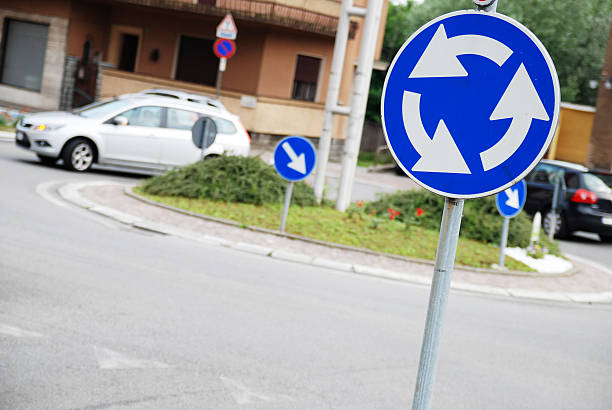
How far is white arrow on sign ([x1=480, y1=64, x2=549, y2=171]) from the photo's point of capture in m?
2.57

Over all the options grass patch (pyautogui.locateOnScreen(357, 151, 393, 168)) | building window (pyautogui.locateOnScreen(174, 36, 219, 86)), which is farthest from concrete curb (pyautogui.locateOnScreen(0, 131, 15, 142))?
grass patch (pyautogui.locateOnScreen(357, 151, 393, 168))

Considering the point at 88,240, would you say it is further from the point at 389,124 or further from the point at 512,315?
the point at 389,124

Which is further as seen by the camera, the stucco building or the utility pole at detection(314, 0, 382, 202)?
the stucco building

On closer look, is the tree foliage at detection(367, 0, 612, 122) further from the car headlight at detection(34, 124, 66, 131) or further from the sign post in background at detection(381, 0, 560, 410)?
the sign post in background at detection(381, 0, 560, 410)

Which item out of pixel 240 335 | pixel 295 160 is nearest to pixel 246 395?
pixel 240 335

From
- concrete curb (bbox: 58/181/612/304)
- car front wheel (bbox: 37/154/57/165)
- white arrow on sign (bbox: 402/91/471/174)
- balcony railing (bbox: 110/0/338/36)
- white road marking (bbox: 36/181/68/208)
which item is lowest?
concrete curb (bbox: 58/181/612/304)

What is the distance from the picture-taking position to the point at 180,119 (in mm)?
15820

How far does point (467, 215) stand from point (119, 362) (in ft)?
30.8

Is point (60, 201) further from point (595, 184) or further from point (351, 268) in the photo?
point (595, 184)

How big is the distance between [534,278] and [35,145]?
367 inches

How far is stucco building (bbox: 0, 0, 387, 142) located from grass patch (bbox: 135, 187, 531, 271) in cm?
1304

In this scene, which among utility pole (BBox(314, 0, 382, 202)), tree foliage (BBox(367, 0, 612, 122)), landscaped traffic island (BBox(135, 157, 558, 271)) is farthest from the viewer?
tree foliage (BBox(367, 0, 612, 122))

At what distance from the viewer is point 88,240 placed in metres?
8.95

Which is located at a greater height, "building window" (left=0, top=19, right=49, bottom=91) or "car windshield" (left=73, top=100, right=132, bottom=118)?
"building window" (left=0, top=19, right=49, bottom=91)
